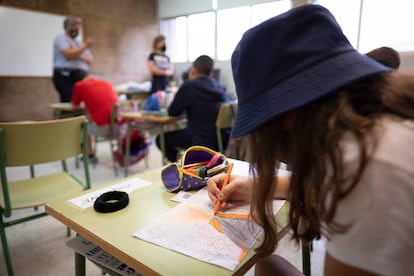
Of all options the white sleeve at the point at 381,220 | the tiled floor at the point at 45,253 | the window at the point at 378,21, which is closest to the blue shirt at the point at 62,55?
the tiled floor at the point at 45,253

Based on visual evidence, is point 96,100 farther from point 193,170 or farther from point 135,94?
point 135,94

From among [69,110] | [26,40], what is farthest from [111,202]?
[26,40]

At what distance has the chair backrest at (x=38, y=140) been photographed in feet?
4.11

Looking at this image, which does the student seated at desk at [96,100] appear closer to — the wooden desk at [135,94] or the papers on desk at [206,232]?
the wooden desk at [135,94]

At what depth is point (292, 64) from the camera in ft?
1.39

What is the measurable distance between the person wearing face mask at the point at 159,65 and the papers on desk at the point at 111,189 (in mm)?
3087

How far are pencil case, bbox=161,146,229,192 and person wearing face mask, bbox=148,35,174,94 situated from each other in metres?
3.05

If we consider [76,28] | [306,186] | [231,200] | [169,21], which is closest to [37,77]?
[76,28]

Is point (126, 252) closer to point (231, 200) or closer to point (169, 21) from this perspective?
point (231, 200)

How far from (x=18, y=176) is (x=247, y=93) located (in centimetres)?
320

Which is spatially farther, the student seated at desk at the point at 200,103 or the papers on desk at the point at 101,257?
the student seated at desk at the point at 200,103

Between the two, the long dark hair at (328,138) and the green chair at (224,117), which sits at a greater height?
the long dark hair at (328,138)

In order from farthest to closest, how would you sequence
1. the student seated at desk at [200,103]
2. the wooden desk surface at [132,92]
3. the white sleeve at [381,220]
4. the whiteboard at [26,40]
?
the wooden desk surface at [132,92] → the whiteboard at [26,40] → the student seated at desk at [200,103] → the white sleeve at [381,220]

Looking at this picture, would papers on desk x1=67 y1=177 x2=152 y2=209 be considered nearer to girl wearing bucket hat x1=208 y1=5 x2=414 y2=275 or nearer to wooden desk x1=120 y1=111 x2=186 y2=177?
girl wearing bucket hat x1=208 y1=5 x2=414 y2=275
